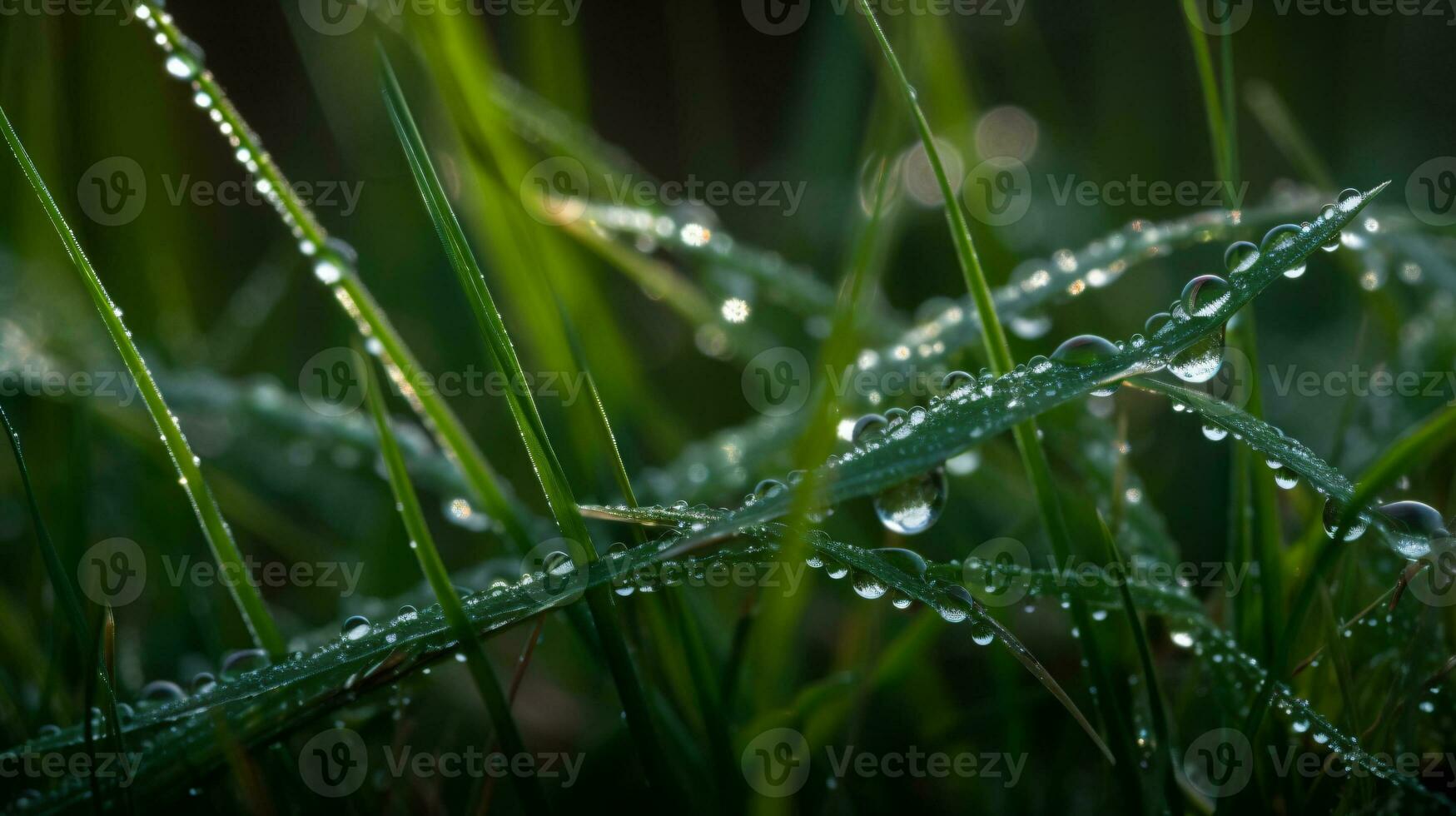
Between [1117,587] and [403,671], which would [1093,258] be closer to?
[1117,587]

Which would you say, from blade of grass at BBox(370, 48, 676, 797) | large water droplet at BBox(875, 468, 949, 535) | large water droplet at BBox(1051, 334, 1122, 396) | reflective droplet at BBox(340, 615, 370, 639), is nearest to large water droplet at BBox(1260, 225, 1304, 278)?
large water droplet at BBox(1051, 334, 1122, 396)

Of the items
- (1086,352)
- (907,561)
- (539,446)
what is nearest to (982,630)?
(907,561)

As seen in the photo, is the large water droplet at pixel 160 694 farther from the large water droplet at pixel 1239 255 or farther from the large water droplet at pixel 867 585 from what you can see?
the large water droplet at pixel 1239 255

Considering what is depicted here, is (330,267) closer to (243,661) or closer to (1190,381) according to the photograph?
(243,661)

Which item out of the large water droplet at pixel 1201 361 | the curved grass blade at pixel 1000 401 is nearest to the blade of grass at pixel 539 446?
the curved grass blade at pixel 1000 401

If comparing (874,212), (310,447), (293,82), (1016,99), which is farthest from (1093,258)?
(293,82)

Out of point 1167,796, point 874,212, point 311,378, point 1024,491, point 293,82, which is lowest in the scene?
point 1167,796
